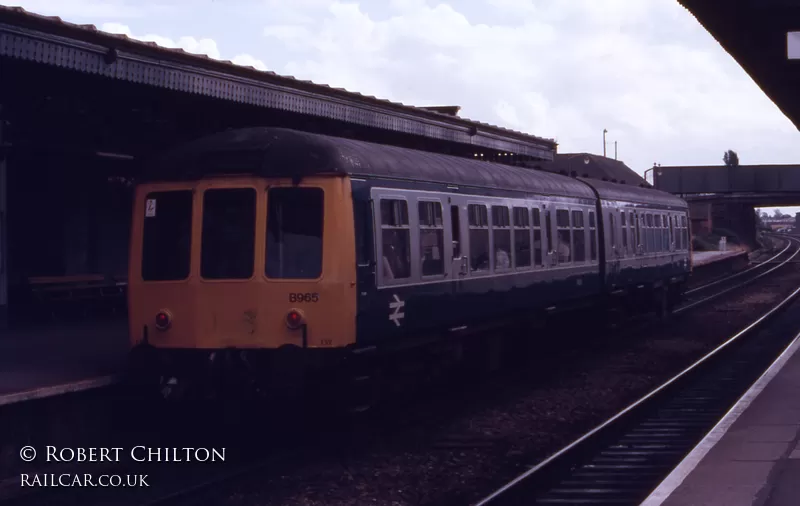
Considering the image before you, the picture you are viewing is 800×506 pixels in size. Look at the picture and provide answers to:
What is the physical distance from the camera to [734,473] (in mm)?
7949

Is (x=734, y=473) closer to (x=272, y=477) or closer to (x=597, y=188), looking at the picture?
(x=272, y=477)

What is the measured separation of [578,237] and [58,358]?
8.30 meters

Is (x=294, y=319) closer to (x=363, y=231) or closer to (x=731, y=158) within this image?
(x=363, y=231)

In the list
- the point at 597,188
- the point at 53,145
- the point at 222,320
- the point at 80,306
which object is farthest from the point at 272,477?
the point at 597,188

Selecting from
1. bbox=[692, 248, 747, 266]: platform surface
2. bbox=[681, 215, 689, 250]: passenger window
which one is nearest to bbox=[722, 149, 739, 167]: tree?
bbox=[692, 248, 747, 266]: platform surface

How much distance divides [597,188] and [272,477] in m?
10.8

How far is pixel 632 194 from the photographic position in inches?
801

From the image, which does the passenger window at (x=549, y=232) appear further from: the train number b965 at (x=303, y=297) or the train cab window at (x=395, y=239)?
the train number b965 at (x=303, y=297)

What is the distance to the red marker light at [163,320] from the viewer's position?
32.2ft

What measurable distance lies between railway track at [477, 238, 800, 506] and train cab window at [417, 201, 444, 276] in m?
2.37

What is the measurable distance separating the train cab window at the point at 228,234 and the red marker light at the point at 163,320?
0.52 m

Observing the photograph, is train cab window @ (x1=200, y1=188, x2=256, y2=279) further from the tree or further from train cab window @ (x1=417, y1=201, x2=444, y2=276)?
the tree

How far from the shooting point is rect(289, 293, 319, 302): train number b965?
9.44 metres

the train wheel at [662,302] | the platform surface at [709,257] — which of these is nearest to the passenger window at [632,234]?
the train wheel at [662,302]
